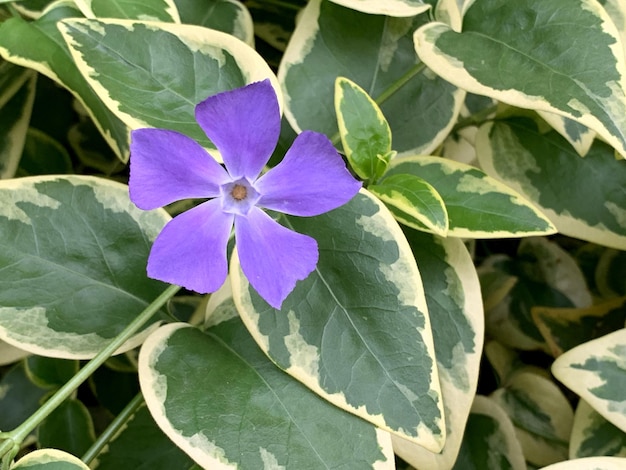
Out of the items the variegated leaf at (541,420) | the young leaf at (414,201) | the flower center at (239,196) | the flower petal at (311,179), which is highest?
the flower petal at (311,179)

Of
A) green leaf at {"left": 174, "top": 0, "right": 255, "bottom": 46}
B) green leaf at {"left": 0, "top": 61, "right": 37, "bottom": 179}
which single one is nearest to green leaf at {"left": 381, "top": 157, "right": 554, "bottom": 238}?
green leaf at {"left": 174, "top": 0, "right": 255, "bottom": 46}

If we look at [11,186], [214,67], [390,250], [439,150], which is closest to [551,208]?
[439,150]

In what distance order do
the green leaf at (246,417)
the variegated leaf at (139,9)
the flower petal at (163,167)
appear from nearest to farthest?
the flower petal at (163,167) < the green leaf at (246,417) < the variegated leaf at (139,9)

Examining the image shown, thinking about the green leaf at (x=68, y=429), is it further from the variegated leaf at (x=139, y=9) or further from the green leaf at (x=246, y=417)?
the variegated leaf at (x=139, y=9)

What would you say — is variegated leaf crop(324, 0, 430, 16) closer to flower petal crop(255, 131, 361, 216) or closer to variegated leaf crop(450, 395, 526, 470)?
flower petal crop(255, 131, 361, 216)

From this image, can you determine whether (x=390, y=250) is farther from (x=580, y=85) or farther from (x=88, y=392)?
(x=88, y=392)

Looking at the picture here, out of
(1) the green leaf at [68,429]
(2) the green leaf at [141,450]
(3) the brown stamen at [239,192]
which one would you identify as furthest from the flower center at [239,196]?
(1) the green leaf at [68,429]
